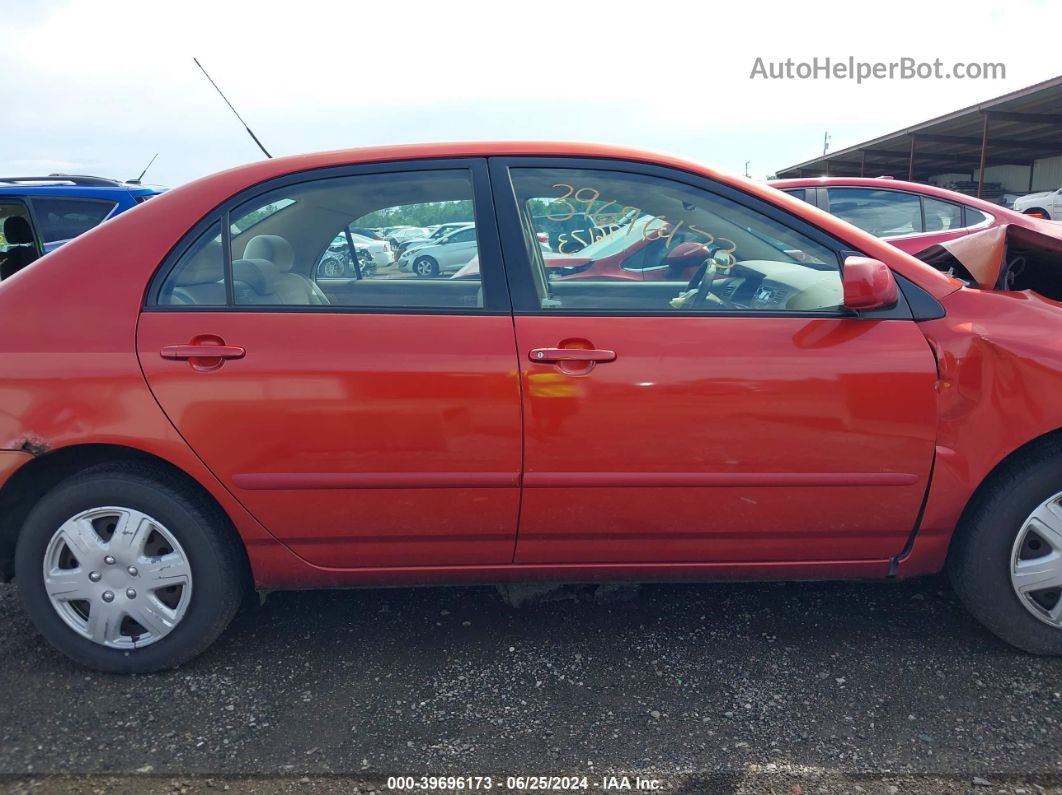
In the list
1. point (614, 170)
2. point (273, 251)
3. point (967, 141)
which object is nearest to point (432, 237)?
point (273, 251)

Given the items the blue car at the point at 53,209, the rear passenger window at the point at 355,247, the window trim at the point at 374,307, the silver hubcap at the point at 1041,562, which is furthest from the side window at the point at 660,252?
the blue car at the point at 53,209

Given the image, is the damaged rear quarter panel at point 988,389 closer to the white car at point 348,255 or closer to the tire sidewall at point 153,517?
the white car at point 348,255

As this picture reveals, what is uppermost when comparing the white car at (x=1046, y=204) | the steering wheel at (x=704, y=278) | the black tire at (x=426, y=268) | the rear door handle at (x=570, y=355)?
the black tire at (x=426, y=268)

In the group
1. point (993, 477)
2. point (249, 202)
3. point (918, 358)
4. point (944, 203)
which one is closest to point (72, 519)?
point (249, 202)

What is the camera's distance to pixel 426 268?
2.38 meters

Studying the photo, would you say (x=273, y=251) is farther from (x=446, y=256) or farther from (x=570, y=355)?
(x=570, y=355)

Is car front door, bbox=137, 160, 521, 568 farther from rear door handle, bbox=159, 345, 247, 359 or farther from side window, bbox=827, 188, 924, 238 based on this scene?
side window, bbox=827, 188, 924, 238

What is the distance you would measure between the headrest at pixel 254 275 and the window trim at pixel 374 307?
23mm

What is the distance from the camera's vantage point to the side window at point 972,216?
20.8ft

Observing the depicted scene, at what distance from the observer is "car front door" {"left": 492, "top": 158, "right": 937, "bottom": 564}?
7.26ft

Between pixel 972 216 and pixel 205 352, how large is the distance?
6.32m

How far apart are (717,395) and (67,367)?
1.86 m

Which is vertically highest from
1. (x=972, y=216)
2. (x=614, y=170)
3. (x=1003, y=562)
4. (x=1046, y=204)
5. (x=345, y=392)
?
(x=614, y=170)

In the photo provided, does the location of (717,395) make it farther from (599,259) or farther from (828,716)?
(828,716)
